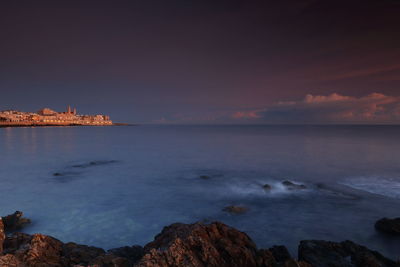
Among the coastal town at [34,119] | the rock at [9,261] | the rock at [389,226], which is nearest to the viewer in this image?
the rock at [9,261]

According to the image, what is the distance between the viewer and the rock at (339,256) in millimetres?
5301

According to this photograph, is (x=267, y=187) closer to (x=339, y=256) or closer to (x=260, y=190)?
(x=260, y=190)

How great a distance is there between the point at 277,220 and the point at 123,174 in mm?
13169

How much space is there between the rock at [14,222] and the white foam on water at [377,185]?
17.5 meters

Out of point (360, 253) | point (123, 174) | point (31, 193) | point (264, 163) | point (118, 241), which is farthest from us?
point (264, 163)

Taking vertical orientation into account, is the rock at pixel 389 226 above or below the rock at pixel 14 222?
above

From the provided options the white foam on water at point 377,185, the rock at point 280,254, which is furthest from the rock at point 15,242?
the white foam on water at point 377,185

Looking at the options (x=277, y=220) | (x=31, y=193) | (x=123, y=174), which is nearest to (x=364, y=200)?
(x=277, y=220)

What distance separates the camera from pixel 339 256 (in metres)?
5.66

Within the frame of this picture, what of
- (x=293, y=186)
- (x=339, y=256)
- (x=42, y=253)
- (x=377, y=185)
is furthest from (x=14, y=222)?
(x=377, y=185)

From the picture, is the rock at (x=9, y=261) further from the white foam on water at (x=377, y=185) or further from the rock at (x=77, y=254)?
the white foam on water at (x=377, y=185)

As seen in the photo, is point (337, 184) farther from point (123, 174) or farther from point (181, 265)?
point (123, 174)

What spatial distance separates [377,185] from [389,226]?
27.3ft

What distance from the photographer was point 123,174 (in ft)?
61.1
